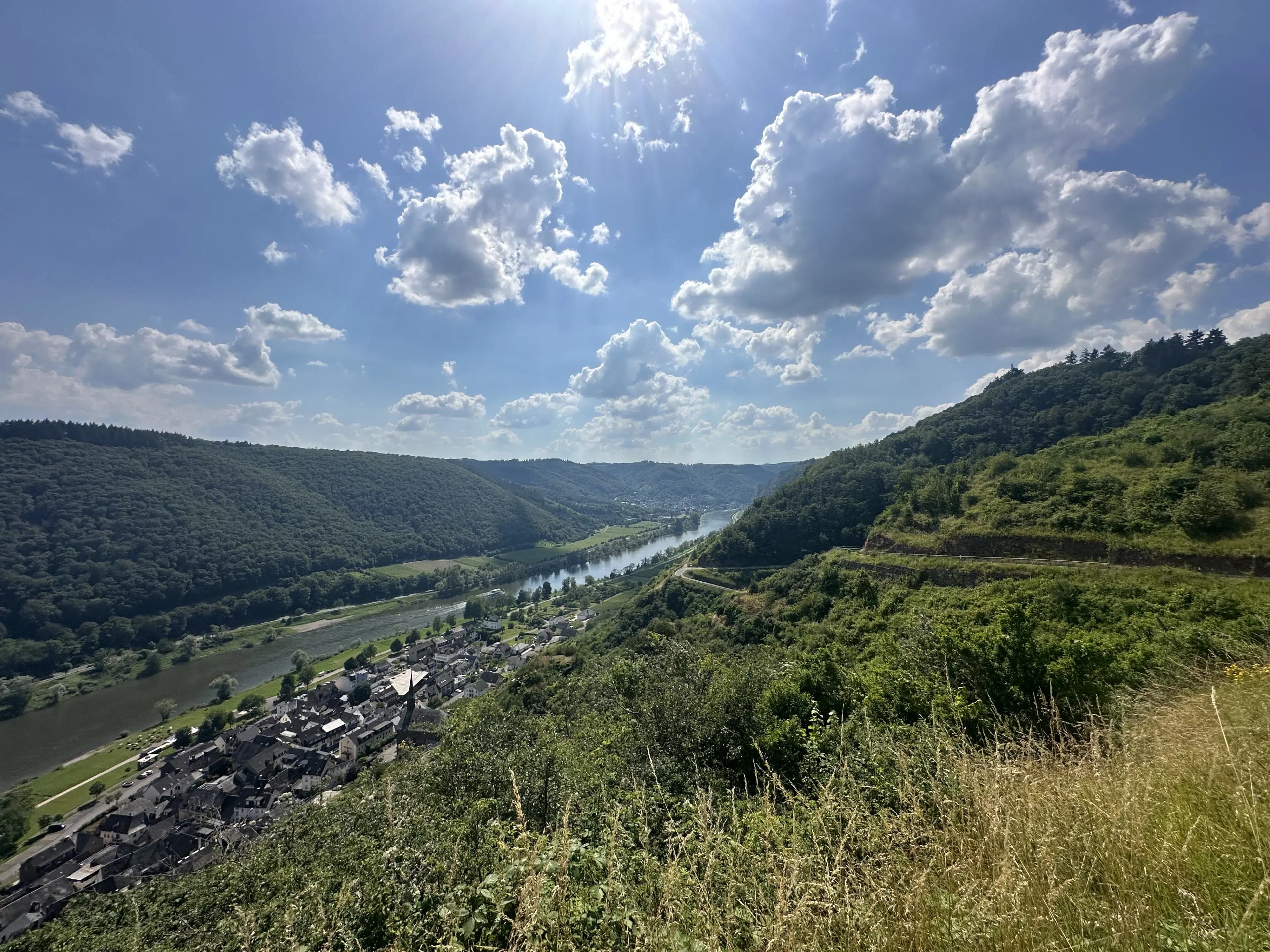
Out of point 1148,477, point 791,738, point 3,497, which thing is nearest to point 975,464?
point 1148,477

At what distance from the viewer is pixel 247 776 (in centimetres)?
3350

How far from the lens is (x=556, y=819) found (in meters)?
8.22

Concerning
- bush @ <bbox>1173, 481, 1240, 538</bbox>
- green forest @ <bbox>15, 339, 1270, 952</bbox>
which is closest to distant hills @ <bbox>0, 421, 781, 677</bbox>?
green forest @ <bbox>15, 339, 1270, 952</bbox>

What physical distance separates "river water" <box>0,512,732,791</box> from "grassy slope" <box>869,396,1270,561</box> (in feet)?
225

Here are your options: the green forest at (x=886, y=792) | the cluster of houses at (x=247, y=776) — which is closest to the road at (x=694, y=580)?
the green forest at (x=886, y=792)

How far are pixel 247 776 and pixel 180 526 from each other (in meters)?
86.3

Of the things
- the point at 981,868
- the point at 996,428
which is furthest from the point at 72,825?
the point at 996,428

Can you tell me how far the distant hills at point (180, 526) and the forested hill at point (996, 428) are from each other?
276 feet

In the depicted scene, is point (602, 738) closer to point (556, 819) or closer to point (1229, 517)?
point (556, 819)

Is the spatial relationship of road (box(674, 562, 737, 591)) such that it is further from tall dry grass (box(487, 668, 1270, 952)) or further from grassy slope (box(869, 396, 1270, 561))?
tall dry grass (box(487, 668, 1270, 952))

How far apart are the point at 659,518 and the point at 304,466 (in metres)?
123

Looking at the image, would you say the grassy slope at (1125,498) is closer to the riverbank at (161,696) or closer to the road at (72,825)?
the road at (72,825)

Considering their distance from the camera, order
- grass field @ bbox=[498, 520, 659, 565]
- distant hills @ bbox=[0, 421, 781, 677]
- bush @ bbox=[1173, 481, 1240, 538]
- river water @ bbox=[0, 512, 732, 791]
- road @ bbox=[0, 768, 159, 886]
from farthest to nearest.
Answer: grass field @ bbox=[498, 520, 659, 565] → distant hills @ bbox=[0, 421, 781, 677] → river water @ bbox=[0, 512, 732, 791] → road @ bbox=[0, 768, 159, 886] → bush @ bbox=[1173, 481, 1240, 538]

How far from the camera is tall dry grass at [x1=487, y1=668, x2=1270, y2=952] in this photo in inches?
89.4
